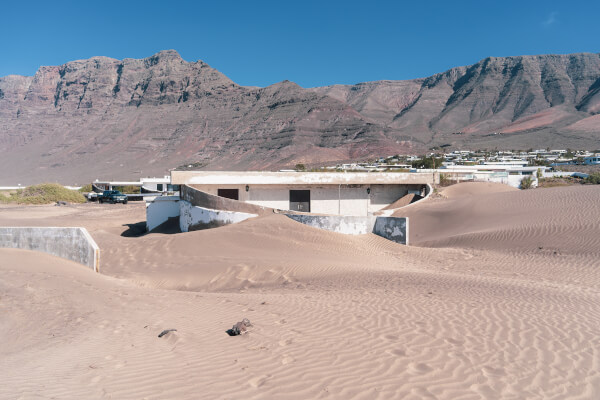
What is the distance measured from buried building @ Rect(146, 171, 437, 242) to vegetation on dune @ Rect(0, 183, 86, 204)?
25789 mm

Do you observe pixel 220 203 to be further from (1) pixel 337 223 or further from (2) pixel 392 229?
(2) pixel 392 229

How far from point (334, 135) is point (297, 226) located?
95.0 m

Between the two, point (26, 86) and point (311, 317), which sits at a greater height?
point (26, 86)

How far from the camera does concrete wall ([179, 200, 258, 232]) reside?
834 inches

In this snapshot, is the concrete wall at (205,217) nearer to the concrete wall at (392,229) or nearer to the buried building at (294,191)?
the buried building at (294,191)

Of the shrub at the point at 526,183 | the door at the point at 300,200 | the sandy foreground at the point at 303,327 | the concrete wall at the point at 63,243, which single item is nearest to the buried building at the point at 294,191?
the door at the point at 300,200

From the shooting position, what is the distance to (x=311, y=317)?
7340 millimetres

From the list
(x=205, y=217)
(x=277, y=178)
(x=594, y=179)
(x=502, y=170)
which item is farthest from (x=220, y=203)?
(x=502, y=170)

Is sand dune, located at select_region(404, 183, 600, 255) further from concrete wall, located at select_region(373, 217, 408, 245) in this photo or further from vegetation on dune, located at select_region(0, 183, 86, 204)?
vegetation on dune, located at select_region(0, 183, 86, 204)

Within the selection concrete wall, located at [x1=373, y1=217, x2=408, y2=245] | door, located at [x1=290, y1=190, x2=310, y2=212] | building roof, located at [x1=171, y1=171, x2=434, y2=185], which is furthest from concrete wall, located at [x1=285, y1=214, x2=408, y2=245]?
door, located at [x1=290, y1=190, x2=310, y2=212]

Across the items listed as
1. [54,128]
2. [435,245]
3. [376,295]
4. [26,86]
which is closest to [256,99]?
[54,128]

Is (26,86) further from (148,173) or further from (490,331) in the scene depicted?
(490,331)

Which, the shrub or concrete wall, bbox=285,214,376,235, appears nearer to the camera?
concrete wall, bbox=285,214,376,235

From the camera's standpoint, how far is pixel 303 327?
6.72 meters
